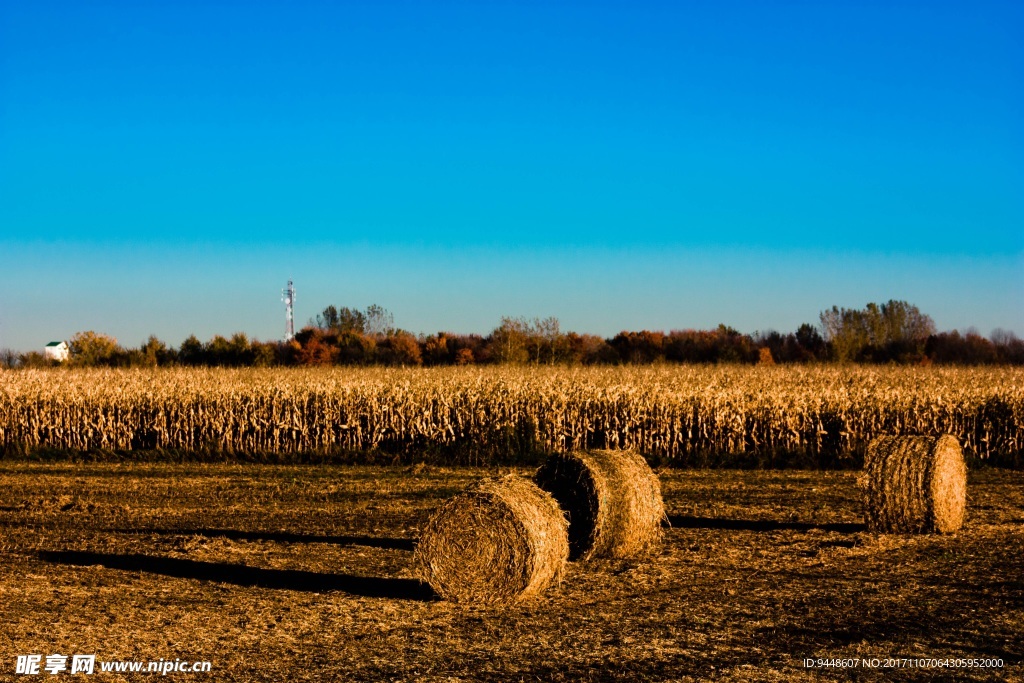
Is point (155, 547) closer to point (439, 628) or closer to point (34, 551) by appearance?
point (34, 551)

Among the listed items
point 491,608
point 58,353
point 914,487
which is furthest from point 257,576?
point 58,353

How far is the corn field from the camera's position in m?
23.6

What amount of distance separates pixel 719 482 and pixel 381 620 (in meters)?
11.4

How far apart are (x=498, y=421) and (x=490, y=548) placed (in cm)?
1449

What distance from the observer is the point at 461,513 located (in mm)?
10047

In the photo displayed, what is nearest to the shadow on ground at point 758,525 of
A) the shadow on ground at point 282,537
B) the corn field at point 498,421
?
the shadow on ground at point 282,537

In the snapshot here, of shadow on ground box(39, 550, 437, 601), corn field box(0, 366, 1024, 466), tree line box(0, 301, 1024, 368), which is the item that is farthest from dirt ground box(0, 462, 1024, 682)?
tree line box(0, 301, 1024, 368)

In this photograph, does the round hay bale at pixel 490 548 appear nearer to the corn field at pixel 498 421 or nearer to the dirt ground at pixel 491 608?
the dirt ground at pixel 491 608

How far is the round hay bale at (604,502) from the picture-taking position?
11820 millimetres

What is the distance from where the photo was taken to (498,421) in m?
24.3

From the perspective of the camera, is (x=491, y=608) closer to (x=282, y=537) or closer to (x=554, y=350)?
(x=282, y=537)

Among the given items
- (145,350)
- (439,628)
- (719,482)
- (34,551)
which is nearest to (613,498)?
(439,628)

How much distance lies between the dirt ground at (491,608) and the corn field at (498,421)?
23.1 ft

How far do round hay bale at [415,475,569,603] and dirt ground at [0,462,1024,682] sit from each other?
0.62 feet
